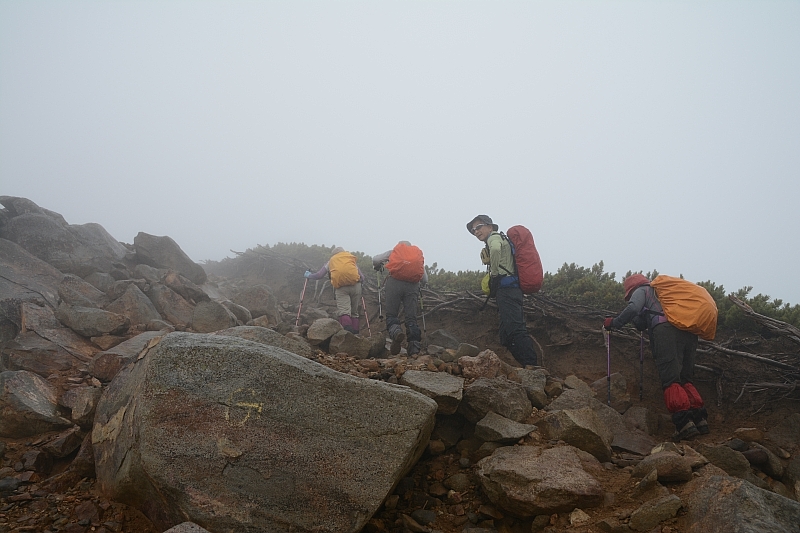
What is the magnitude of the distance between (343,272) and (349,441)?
20.8 ft

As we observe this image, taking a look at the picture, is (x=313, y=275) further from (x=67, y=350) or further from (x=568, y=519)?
(x=568, y=519)

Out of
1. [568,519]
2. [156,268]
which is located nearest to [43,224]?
[156,268]

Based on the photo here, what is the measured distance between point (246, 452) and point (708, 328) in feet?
20.4

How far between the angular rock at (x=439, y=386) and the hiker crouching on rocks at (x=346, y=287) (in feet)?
15.2

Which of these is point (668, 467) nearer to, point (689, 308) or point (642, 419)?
point (642, 419)

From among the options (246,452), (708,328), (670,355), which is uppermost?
(708,328)

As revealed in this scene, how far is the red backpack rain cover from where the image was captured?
768 centimetres

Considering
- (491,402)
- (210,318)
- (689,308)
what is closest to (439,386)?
(491,402)

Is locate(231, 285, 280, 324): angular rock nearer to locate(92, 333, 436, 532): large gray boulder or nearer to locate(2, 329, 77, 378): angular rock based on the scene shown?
locate(2, 329, 77, 378): angular rock

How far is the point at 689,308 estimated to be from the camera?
19.8ft

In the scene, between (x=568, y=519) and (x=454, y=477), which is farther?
Result: (x=454, y=477)

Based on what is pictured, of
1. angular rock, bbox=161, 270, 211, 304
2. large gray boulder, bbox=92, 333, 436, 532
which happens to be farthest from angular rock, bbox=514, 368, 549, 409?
angular rock, bbox=161, 270, 211, 304

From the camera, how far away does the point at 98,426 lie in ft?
13.5

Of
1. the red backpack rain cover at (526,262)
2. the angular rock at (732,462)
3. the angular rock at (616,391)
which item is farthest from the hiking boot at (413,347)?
the angular rock at (732,462)
